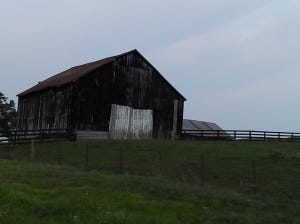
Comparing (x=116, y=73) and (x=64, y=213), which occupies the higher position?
(x=116, y=73)

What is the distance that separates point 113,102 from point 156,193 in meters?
28.5

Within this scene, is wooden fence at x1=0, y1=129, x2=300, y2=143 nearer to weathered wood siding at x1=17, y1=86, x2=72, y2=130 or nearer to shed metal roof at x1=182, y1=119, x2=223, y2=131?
weathered wood siding at x1=17, y1=86, x2=72, y2=130

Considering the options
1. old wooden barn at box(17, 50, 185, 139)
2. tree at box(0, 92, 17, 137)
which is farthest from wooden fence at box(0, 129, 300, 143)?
tree at box(0, 92, 17, 137)

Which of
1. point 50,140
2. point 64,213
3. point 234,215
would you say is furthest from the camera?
point 50,140

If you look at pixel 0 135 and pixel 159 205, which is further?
pixel 0 135

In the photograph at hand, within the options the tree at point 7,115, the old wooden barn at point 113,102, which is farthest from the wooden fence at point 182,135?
the tree at point 7,115

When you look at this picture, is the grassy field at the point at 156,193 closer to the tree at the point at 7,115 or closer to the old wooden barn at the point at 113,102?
the old wooden barn at the point at 113,102

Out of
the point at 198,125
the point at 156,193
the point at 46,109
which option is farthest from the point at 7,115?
the point at 156,193

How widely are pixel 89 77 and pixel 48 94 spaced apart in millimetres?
4767

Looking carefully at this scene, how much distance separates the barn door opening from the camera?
4328cm

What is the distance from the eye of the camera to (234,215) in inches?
507

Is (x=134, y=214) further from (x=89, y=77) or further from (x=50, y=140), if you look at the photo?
(x=89, y=77)

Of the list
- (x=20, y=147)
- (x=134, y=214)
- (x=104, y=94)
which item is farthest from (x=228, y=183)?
(x=104, y=94)

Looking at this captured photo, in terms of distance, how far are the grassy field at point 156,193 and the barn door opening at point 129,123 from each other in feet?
53.0
